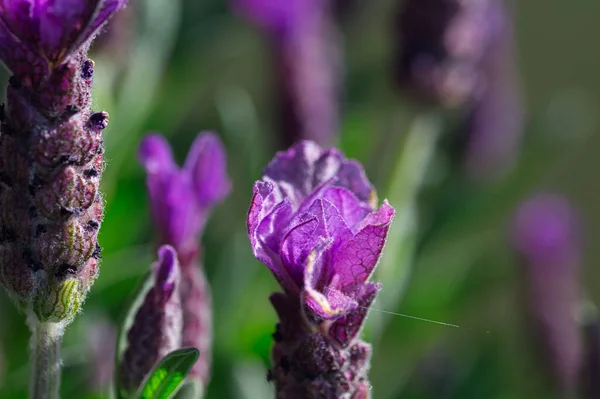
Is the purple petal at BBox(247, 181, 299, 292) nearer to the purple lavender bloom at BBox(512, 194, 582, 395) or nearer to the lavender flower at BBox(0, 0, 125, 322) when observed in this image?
the lavender flower at BBox(0, 0, 125, 322)

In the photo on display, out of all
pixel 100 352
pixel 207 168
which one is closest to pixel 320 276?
pixel 207 168

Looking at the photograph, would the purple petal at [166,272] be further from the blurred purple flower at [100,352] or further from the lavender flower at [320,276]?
the blurred purple flower at [100,352]

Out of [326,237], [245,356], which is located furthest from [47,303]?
[245,356]

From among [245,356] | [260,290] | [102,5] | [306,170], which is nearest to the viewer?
[102,5]

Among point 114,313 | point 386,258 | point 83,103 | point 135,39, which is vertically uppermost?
point 83,103

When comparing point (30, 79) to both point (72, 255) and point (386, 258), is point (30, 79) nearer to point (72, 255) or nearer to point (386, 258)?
point (72, 255)

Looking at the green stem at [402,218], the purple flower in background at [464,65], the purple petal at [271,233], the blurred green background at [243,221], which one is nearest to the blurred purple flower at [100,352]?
the blurred green background at [243,221]
